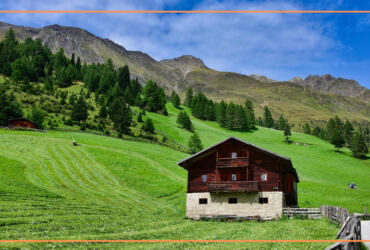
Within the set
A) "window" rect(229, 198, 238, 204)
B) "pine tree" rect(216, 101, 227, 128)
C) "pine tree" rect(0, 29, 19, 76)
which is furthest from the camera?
"pine tree" rect(216, 101, 227, 128)

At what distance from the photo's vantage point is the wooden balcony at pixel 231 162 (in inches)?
1708

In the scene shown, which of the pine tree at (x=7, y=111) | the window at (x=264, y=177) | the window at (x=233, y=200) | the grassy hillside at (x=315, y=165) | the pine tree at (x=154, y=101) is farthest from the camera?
the pine tree at (x=154, y=101)

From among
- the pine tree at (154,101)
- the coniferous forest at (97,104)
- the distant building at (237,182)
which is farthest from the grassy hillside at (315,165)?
the distant building at (237,182)

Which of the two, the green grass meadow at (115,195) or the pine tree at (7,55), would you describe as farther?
the pine tree at (7,55)

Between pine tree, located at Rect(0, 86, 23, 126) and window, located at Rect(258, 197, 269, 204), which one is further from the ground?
pine tree, located at Rect(0, 86, 23, 126)

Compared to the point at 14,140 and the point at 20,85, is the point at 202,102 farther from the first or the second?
the point at 14,140

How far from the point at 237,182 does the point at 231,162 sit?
3.56 m

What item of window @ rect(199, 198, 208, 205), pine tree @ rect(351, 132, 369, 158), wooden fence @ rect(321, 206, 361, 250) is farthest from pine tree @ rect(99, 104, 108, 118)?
wooden fence @ rect(321, 206, 361, 250)

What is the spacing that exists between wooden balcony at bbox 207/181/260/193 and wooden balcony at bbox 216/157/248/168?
2.88 m

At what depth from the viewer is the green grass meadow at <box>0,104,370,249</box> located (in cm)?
2144

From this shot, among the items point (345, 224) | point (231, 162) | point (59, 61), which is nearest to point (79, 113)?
point (231, 162)

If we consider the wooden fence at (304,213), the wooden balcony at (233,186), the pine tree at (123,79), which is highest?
the pine tree at (123,79)

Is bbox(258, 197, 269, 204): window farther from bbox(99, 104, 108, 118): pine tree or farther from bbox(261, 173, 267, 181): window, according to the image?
bbox(99, 104, 108, 118): pine tree

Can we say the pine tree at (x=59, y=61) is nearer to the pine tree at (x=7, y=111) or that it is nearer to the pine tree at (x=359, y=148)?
the pine tree at (x=7, y=111)
